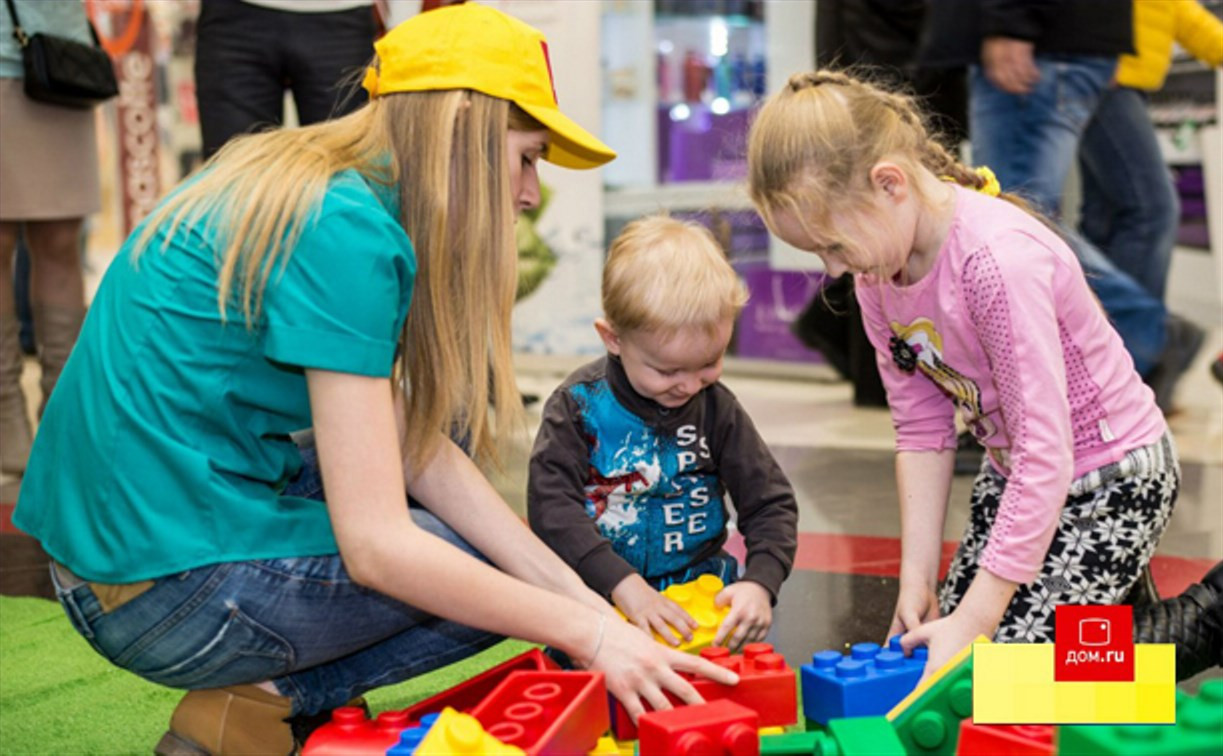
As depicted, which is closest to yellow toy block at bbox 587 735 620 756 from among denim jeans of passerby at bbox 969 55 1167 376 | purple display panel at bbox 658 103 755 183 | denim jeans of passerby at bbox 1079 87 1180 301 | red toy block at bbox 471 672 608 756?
red toy block at bbox 471 672 608 756

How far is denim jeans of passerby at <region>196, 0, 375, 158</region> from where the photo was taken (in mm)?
2684

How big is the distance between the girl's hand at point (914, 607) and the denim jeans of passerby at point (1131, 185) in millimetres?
1935

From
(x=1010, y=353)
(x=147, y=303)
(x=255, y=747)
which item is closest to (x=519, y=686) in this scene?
(x=255, y=747)

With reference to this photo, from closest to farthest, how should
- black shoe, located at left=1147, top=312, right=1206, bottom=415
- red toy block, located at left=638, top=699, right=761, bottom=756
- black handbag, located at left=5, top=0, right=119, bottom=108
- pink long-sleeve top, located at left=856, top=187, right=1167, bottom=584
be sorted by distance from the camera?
red toy block, located at left=638, top=699, right=761, bottom=756 → pink long-sleeve top, located at left=856, top=187, right=1167, bottom=584 → black handbag, located at left=5, top=0, right=119, bottom=108 → black shoe, located at left=1147, top=312, right=1206, bottom=415

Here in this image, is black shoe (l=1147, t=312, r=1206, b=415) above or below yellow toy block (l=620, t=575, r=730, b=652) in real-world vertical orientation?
below

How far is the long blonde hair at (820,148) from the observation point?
1.53 meters

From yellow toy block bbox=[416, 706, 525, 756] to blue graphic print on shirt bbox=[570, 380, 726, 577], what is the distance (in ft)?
2.17

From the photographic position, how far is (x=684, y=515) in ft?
6.05

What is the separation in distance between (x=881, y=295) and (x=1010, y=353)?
24 cm

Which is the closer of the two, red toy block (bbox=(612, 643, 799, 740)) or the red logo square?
the red logo square

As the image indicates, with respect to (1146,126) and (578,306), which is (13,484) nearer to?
(578,306)

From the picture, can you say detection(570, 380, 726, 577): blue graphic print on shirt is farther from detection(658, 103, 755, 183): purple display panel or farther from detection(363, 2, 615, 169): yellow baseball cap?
detection(658, 103, 755, 183): purple display panel

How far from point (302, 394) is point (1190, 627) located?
1.14m

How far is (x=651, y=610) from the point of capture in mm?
→ 1619
